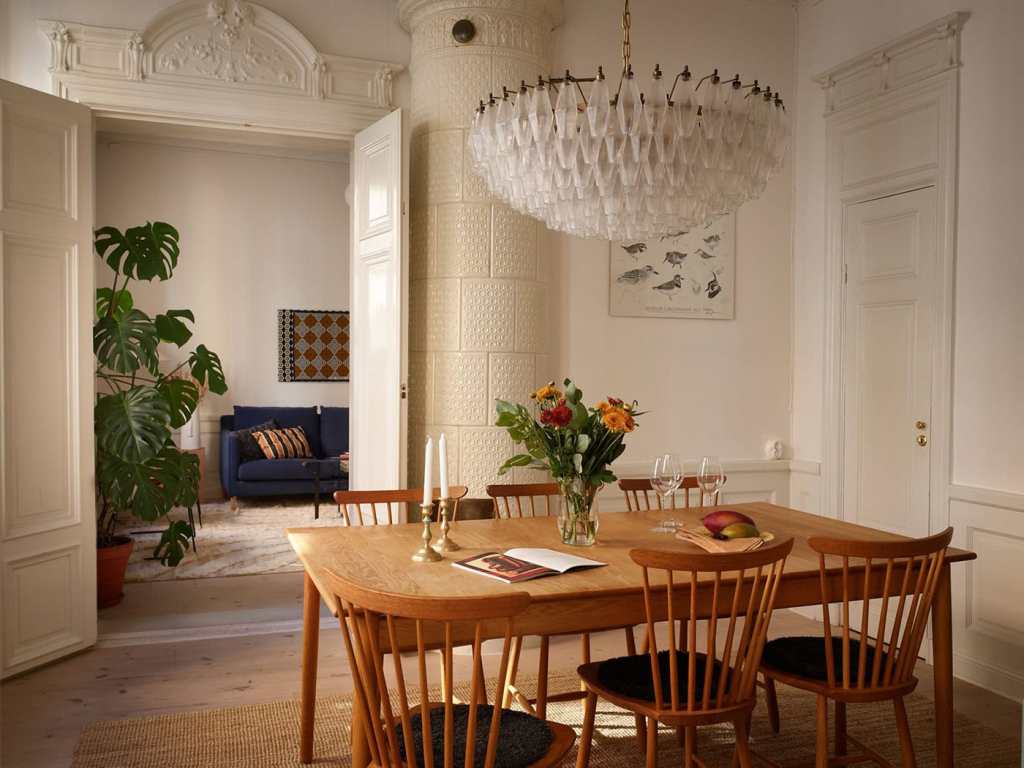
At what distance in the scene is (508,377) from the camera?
4391 mm

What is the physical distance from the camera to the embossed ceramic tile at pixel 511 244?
438 centimetres

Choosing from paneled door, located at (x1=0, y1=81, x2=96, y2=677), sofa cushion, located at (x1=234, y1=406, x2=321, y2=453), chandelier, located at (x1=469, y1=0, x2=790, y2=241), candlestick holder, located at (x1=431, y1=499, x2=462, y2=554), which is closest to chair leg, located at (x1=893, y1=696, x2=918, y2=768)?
candlestick holder, located at (x1=431, y1=499, x2=462, y2=554)

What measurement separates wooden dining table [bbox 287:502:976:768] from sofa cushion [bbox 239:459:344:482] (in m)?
4.91

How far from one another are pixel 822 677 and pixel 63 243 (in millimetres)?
3462

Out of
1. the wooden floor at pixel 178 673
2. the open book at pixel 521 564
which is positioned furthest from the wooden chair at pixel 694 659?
the wooden floor at pixel 178 673

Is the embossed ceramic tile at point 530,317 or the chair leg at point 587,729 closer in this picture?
the chair leg at point 587,729

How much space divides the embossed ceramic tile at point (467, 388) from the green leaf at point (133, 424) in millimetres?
1386

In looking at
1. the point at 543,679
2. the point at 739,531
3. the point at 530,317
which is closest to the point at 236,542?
the point at 530,317

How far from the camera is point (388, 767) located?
198 cm

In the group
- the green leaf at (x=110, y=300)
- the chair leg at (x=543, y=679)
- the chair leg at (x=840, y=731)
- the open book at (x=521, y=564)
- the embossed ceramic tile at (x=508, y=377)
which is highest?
the green leaf at (x=110, y=300)

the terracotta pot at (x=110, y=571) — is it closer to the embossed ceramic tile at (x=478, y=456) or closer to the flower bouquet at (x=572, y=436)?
the embossed ceramic tile at (x=478, y=456)

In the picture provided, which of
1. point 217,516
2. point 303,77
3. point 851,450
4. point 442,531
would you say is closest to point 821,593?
point 442,531

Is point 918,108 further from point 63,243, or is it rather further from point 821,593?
point 63,243

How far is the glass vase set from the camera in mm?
2744
